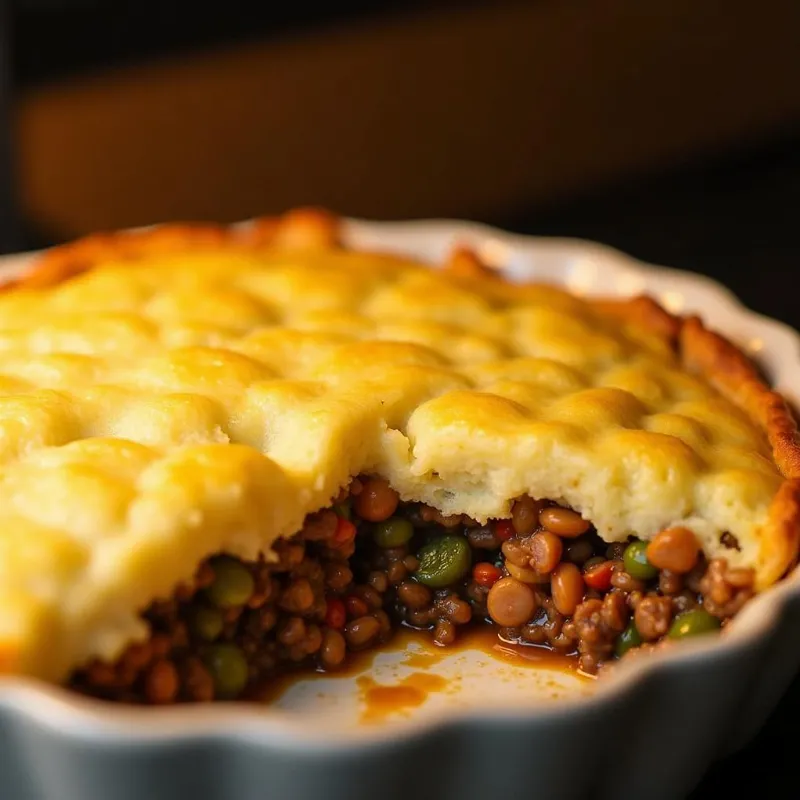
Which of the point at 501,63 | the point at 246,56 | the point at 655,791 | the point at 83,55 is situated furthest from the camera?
the point at 501,63

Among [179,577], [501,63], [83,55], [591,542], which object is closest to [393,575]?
[591,542]

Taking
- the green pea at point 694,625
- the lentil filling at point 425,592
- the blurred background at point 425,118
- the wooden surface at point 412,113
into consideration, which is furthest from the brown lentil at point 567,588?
the wooden surface at point 412,113

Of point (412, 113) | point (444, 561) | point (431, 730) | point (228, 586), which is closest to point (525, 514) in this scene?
point (444, 561)

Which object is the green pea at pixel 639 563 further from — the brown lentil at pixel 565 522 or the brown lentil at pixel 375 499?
the brown lentil at pixel 375 499

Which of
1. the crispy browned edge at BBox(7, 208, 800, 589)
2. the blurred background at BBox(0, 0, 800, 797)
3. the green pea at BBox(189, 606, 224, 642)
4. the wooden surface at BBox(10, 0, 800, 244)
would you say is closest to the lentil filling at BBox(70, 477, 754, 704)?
the green pea at BBox(189, 606, 224, 642)

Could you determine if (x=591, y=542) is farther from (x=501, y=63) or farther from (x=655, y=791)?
(x=501, y=63)

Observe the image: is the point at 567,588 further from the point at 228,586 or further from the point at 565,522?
the point at 228,586
